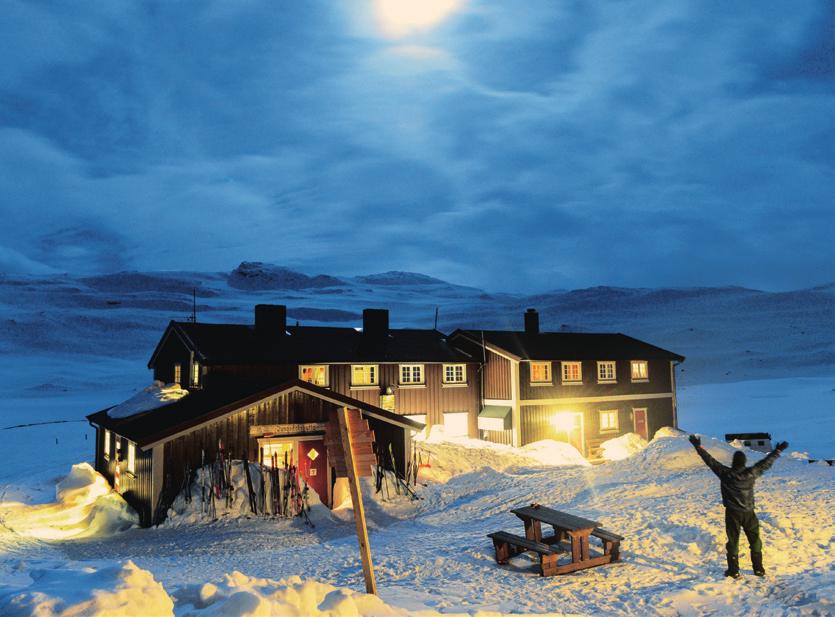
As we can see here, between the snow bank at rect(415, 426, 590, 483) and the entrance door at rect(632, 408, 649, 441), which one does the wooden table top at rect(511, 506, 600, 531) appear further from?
the entrance door at rect(632, 408, 649, 441)

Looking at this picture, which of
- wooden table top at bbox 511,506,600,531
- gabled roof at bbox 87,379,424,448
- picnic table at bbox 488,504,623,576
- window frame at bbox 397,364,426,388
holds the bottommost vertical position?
picnic table at bbox 488,504,623,576

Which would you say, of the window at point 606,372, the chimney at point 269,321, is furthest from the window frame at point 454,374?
the chimney at point 269,321

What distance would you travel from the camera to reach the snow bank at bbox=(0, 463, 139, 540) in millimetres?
18406

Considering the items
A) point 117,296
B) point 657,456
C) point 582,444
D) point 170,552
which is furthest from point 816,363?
point 117,296

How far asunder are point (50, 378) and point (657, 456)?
57912 mm

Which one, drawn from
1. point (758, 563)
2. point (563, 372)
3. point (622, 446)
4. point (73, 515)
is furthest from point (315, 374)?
point (758, 563)

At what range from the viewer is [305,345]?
29.6 m

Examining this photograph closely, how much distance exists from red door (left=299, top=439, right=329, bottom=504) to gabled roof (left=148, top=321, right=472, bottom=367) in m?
6.21

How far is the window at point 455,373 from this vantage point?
107ft

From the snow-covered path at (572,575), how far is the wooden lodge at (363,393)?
8.64 ft

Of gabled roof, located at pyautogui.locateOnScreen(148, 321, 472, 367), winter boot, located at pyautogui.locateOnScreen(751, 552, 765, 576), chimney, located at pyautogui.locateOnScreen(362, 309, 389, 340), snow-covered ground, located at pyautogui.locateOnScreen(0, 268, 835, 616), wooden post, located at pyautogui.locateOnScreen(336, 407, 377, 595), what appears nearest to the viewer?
snow-covered ground, located at pyautogui.locateOnScreen(0, 268, 835, 616)

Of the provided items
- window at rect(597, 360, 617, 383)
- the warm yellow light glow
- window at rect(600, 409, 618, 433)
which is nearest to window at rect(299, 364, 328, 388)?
the warm yellow light glow

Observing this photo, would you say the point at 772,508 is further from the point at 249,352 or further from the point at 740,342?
the point at 740,342

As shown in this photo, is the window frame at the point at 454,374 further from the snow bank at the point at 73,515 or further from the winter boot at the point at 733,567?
the winter boot at the point at 733,567
